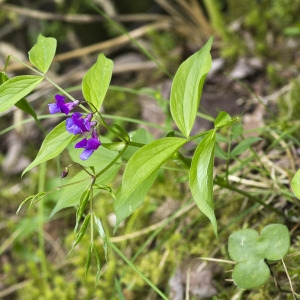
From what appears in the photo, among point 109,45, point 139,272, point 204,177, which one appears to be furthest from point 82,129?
point 109,45

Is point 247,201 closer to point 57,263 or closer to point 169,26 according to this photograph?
point 57,263

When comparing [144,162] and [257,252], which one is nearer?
[144,162]

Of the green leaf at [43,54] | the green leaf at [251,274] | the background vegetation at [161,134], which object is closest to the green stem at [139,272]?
the background vegetation at [161,134]

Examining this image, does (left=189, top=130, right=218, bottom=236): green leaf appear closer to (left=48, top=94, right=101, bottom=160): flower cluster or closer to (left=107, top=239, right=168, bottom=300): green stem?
(left=48, top=94, right=101, bottom=160): flower cluster

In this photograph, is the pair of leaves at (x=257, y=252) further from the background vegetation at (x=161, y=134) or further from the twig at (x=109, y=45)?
the twig at (x=109, y=45)

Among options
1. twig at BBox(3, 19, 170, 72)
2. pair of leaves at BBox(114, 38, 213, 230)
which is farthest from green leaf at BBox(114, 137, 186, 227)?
twig at BBox(3, 19, 170, 72)

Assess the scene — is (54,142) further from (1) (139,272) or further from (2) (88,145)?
(1) (139,272)
